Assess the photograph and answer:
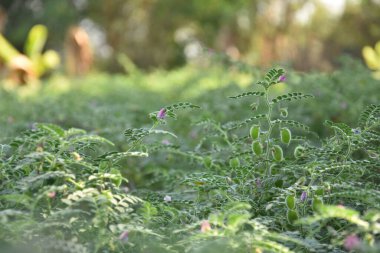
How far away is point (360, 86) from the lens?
4.66m

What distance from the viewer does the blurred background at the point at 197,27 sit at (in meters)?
19.5

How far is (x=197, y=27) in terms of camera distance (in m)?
25.4

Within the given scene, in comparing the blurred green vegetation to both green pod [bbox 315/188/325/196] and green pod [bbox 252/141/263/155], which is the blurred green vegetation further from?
green pod [bbox 315/188/325/196]

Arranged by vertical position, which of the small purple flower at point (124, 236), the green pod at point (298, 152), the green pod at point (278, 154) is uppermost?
the green pod at point (298, 152)

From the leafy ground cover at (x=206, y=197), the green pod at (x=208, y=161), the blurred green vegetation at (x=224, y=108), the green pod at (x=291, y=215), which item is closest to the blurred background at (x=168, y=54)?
the blurred green vegetation at (x=224, y=108)

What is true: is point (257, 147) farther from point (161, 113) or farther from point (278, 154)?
point (161, 113)

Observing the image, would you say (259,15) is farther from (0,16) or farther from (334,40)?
(0,16)

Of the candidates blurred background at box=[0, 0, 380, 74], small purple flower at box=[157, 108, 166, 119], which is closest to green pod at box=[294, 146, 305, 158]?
small purple flower at box=[157, 108, 166, 119]

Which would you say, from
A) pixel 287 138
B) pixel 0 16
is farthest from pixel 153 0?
pixel 287 138

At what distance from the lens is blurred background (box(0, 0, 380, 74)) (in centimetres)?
1947

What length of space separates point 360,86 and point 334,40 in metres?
17.0

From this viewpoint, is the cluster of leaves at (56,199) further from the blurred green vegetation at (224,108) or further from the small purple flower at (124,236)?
the blurred green vegetation at (224,108)

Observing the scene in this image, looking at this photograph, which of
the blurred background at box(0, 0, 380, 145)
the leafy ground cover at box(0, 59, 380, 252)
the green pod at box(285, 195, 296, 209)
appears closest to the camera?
the leafy ground cover at box(0, 59, 380, 252)

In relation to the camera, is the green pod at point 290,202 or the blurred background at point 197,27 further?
the blurred background at point 197,27
